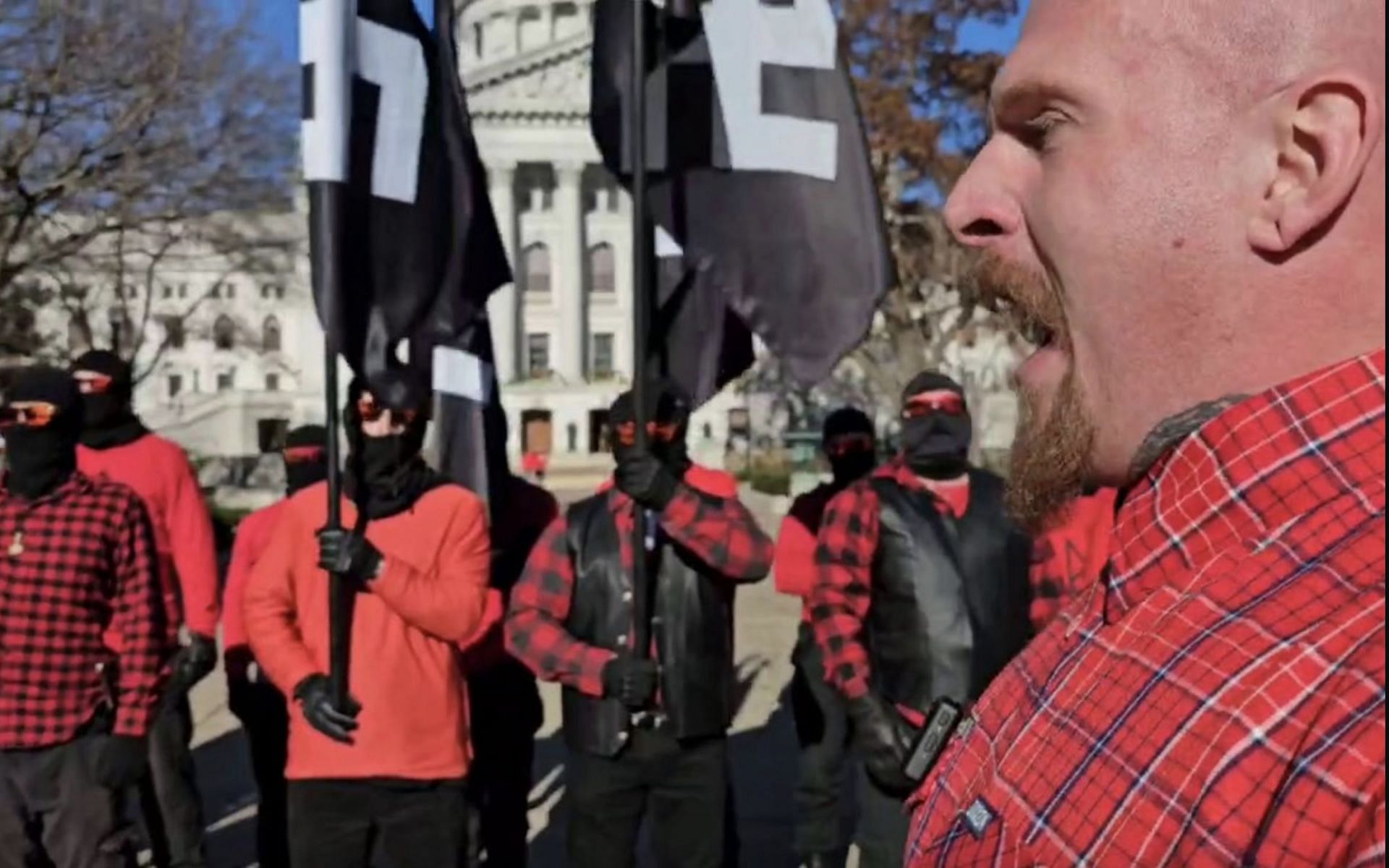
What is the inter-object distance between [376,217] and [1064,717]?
3.91 meters

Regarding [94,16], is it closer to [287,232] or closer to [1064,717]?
[287,232]

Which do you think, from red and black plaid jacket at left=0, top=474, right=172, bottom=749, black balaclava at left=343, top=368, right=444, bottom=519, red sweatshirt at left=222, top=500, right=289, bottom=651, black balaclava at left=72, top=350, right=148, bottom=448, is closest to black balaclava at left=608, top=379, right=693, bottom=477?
black balaclava at left=343, top=368, right=444, bottom=519

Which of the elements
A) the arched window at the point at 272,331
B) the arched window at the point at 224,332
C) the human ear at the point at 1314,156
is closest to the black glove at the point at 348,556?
the human ear at the point at 1314,156

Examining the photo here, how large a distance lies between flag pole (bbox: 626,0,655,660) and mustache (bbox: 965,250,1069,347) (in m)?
2.97

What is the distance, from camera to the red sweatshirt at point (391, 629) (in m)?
4.09

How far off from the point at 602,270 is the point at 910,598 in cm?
6570

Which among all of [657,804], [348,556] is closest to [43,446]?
[348,556]

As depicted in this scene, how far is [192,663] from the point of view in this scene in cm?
527

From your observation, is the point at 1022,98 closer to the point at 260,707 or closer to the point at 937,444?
the point at 937,444

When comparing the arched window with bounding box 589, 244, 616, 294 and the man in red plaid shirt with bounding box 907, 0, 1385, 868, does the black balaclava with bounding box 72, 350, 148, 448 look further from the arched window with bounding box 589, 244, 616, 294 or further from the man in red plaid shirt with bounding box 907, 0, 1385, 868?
the arched window with bounding box 589, 244, 616, 294

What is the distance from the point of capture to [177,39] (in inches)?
594

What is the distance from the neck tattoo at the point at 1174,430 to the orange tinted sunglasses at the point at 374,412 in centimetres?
353

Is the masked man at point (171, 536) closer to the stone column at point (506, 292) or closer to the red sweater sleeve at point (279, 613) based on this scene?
the red sweater sleeve at point (279, 613)

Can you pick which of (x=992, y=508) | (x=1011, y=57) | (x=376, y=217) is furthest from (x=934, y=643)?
(x=1011, y=57)
